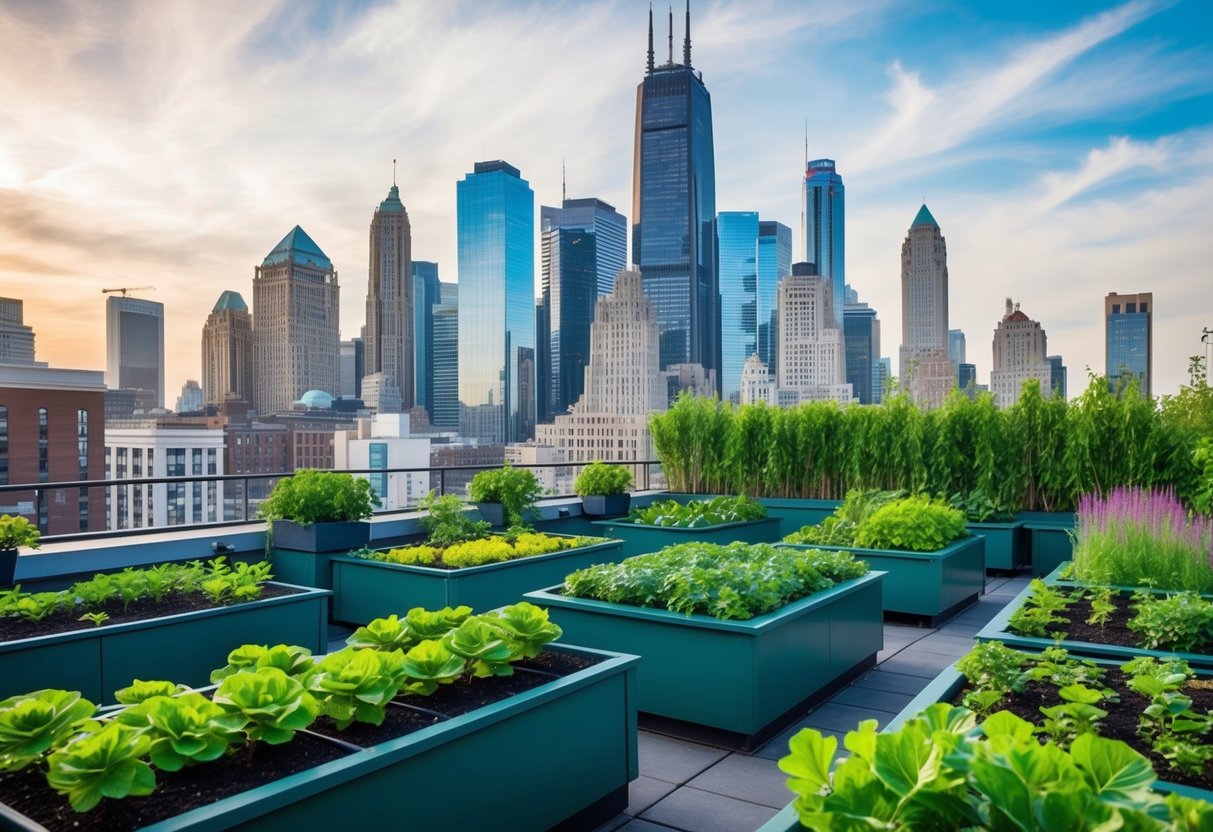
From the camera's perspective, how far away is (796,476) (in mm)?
9961

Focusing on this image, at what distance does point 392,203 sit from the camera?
97.2 metres

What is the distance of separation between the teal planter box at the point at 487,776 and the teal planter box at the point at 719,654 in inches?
26.6

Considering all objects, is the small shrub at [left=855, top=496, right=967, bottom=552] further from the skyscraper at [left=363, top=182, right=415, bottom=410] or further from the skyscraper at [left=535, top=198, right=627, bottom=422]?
the skyscraper at [left=535, top=198, right=627, bottom=422]

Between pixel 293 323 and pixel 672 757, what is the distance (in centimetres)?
5549

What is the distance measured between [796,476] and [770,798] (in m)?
7.18

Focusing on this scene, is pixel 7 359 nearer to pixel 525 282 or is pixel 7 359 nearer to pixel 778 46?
pixel 778 46

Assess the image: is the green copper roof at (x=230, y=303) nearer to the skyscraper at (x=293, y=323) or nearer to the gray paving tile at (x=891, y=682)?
the skyscraper at (x=293, y=323)

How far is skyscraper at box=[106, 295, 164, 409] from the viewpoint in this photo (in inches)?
1102

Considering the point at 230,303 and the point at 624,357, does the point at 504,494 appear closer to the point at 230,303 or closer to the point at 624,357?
the point at 230,303

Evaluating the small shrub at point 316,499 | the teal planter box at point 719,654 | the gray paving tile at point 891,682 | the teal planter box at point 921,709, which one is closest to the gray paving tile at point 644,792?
the teal planter box at point 719,654

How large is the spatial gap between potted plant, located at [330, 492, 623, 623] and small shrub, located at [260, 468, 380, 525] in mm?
344

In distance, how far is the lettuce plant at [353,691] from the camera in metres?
2.29

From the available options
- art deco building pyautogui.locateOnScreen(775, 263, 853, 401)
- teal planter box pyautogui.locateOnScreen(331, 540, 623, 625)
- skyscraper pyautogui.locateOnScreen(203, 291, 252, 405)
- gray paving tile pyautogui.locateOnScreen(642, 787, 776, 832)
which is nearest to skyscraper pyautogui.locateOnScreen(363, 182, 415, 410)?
skyscraper pyautogui.locateOnScreen(203, 291, 252, 405)

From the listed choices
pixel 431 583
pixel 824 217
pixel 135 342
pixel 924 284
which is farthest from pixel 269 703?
pixel 824 217
